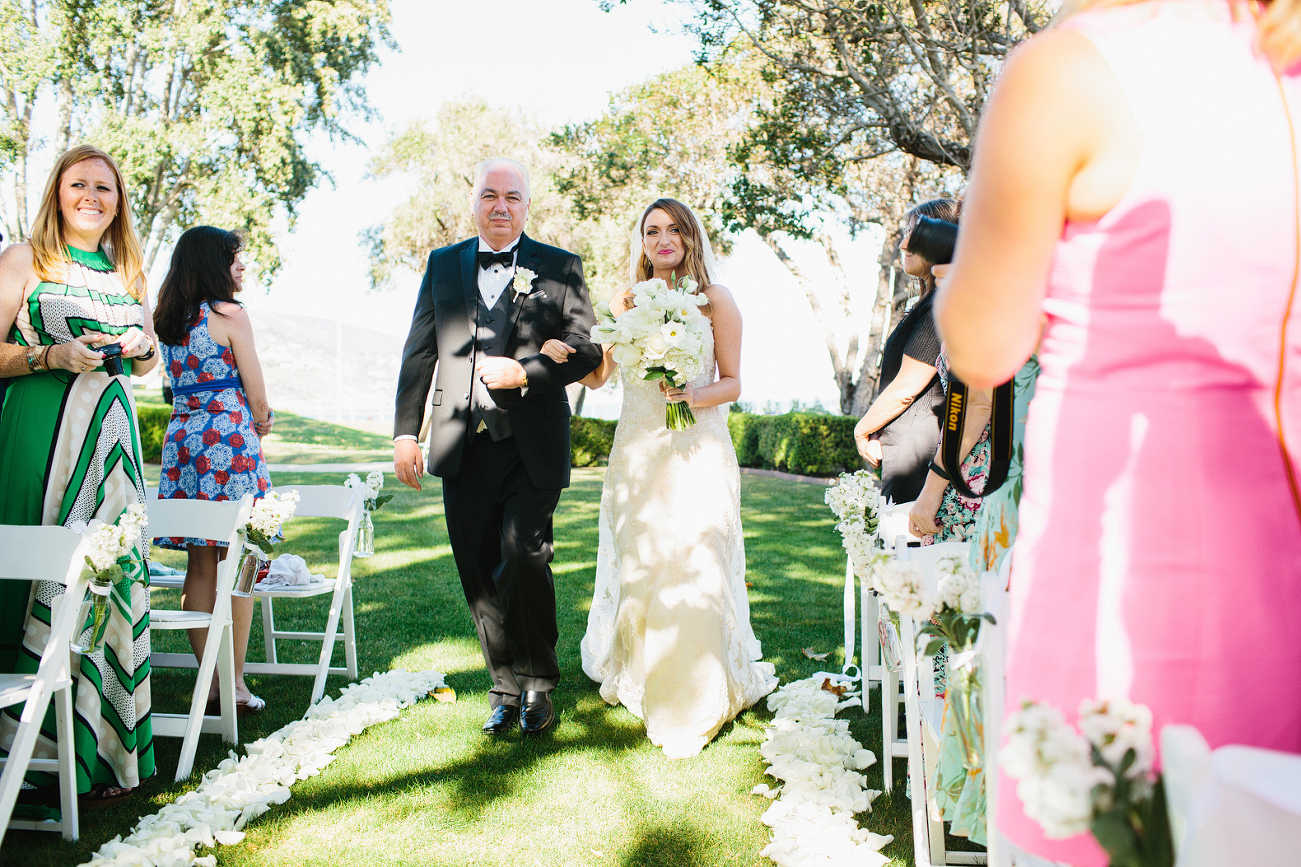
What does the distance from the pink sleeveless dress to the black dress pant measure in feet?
11.3

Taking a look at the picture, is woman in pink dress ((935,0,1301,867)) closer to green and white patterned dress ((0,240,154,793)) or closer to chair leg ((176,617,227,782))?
green and white patterned dress ((0,240,154,793))

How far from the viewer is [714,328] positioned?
4770 millimetres

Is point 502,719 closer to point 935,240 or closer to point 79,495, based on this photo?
point 79,495

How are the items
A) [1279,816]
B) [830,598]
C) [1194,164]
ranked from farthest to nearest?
1. [830,598]
2. [1194,164]
3. [1279,816]

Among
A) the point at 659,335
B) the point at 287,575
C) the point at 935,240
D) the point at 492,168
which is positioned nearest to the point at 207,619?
the point at 287,575

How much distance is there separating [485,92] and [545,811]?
98.3ft

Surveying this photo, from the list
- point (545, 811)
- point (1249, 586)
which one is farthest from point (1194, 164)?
point (545, 811)

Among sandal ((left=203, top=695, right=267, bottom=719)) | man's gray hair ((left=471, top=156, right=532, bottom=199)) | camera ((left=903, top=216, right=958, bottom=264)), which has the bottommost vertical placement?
sandal ((left=203, top=695, right=267, bottom=719))

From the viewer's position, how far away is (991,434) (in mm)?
2000

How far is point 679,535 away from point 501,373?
1.15m

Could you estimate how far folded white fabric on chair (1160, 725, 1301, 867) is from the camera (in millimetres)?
849

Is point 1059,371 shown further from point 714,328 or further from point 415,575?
point 415,575

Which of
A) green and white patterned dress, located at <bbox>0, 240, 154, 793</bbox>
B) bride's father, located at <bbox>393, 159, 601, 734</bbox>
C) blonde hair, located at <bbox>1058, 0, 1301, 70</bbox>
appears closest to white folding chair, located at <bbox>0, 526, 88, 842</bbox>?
green and white patterned dress, located at <bbox>0, 240, 154, 793</bbox>

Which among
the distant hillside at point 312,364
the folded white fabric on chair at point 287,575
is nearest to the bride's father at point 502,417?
the folded white fabric on chair at point 287,575
